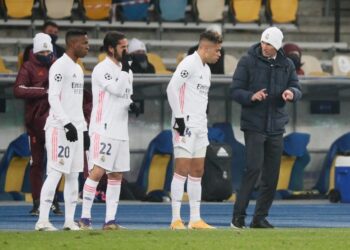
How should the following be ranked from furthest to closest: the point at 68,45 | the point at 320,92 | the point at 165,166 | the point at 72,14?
the point at 72,14 → the point at 320,92 → the point at 165,166 → the point at 68,45

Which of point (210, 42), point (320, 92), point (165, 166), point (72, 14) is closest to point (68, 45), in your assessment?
point (210, 42)

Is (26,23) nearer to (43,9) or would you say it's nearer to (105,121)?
(43,9)

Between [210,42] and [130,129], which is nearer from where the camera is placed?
[210,42]

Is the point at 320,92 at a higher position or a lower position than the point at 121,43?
lower

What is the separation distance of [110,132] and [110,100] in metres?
0.36

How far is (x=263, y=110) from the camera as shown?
18.0 meters

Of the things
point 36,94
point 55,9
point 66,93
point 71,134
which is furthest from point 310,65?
point 71,134

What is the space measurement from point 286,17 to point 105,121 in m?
14.3

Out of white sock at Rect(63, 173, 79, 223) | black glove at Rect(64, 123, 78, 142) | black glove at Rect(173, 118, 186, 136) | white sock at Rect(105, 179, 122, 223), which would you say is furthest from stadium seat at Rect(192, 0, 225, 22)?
black glove at Rect(64, 123, 78, 142)

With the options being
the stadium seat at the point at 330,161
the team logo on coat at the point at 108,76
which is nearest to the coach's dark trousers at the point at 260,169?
the team logo on coat at the point at 108,76

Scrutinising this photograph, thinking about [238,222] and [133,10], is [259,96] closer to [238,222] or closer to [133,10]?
[238,222]

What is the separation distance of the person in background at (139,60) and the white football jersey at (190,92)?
7907 mm

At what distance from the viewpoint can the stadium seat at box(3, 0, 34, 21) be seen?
1126 inches

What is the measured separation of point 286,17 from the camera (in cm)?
3109
